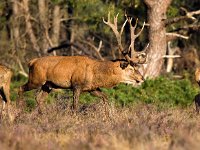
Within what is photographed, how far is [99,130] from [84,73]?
14.6ft

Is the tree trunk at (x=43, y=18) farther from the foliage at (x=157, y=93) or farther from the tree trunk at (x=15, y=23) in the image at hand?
the foliage at (x=157, y=93)

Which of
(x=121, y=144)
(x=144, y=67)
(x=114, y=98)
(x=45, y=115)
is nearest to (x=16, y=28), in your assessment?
(x=144, y=67)

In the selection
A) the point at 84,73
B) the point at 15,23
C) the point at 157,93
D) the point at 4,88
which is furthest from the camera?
the point at 15,23

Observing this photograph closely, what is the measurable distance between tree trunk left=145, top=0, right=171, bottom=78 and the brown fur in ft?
24.7

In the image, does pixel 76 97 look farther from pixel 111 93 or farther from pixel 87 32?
pixel 87 32

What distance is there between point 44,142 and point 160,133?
7.42 ft

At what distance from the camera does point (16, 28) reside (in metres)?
33.2

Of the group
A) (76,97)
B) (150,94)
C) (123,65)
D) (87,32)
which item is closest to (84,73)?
(76,97)

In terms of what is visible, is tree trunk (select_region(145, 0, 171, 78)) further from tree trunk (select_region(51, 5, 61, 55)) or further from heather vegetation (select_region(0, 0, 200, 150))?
tree trunk (select_region(51, 5, 61, 55))

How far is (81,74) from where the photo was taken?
16828mm

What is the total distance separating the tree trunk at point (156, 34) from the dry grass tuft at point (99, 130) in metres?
7.85

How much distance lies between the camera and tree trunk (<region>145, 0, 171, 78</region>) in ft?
79.2

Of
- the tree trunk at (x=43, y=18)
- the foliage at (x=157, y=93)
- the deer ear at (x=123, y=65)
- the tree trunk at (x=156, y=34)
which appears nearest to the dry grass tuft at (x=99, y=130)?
the deer ear at (x=123, y=65)

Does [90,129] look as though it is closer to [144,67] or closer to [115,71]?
[115,71]
